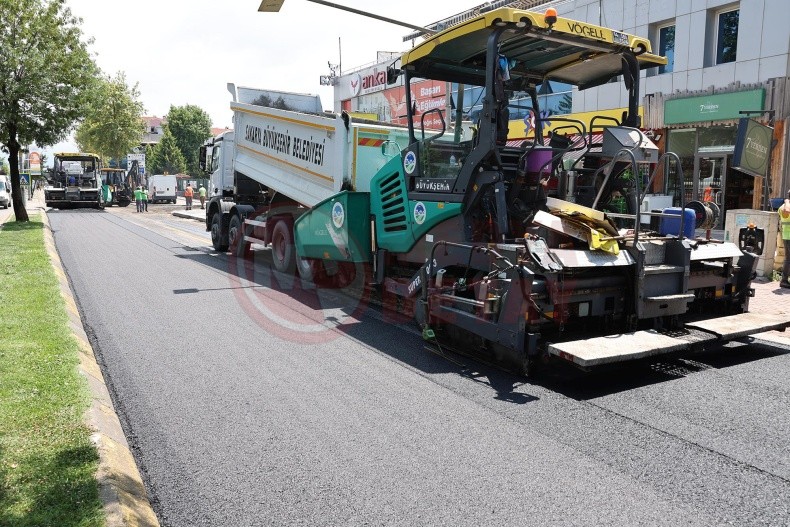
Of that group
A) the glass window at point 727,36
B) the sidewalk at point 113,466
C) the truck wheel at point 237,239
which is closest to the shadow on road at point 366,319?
the truck wheel at point 237,239

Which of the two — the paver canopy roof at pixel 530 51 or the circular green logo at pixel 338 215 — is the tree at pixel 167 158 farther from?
the paver canopy roof at pixel 530 51

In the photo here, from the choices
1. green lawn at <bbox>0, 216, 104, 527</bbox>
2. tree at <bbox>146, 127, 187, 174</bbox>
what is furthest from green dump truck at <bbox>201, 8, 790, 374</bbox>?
tree at <bbox>146, 127, 187, 174</bbox>

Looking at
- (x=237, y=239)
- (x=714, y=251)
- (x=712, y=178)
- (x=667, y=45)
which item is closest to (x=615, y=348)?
(x=714, y=251)

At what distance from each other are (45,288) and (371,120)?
5.31m

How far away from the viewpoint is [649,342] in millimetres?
5199

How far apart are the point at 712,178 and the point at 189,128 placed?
234 ft

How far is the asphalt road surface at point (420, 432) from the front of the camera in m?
3.29

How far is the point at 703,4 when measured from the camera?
1617 centimetres

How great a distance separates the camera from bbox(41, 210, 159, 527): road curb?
3011 mm

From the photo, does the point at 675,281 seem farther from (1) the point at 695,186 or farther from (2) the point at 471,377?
(1) the point at 695,186

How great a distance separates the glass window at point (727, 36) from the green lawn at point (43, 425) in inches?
638

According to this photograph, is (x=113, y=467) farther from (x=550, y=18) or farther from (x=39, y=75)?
(x=39, y=75)

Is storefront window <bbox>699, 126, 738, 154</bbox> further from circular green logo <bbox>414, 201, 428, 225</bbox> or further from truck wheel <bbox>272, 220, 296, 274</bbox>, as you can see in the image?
circular green logo <bbox>414, 201, 428, 225</bbox>

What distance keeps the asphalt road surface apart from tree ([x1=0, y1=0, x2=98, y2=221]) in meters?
14.9
